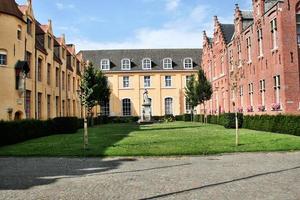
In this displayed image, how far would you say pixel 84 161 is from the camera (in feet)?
46.4

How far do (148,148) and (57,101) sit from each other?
2704cm

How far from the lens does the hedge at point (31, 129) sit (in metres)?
20.1

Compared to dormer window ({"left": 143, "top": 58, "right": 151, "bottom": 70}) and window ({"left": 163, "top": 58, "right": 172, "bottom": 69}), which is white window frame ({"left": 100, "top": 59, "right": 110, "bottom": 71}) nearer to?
dormer window ({"left": 143, "top": 58, "right": 151, "bottom": 70})

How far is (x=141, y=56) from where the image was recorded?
70.1m

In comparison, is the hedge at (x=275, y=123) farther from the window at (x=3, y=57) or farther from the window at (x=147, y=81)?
the window at (x=147, y=81)

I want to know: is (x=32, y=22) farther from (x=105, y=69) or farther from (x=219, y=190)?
(x=105, y=69)

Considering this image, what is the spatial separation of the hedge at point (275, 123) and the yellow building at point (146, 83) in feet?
119

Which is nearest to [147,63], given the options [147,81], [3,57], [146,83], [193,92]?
[147,81]

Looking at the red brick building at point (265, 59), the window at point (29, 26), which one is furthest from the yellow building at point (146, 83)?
the window at point (29, 26)

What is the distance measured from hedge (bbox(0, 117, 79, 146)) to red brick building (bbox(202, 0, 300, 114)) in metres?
12.1

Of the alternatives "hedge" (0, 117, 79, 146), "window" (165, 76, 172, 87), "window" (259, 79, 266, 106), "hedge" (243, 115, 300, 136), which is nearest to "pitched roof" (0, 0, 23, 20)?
"hedge" (0, 117, 79, 146)

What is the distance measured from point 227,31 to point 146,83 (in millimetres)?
23253

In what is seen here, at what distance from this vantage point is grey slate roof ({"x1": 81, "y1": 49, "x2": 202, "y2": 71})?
2707 inches

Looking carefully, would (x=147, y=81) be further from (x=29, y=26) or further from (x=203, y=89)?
(x=29, y=26)
